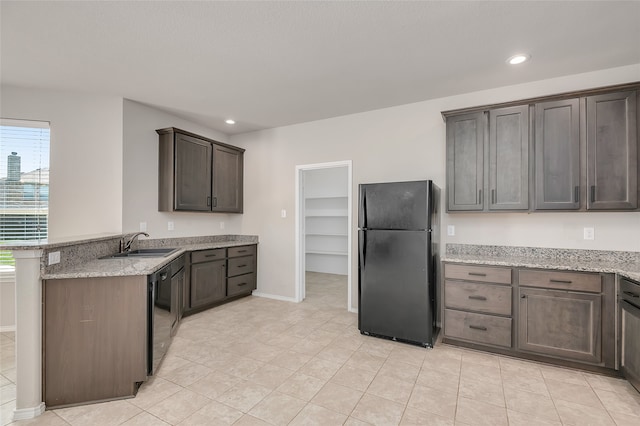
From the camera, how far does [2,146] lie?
3.23 meters

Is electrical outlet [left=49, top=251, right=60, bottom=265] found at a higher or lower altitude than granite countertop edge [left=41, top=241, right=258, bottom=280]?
→ higher

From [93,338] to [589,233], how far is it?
13.9 ft

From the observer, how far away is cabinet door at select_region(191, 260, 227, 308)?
3.82 metres

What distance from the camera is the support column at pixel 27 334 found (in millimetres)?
1902

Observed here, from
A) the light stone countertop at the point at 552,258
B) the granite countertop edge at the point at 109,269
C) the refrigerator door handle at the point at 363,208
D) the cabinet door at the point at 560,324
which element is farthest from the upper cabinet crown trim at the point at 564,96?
the granite countertop edge at the point at 109,269

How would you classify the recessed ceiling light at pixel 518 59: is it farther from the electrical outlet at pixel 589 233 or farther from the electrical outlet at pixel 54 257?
the electrical outlet at pixel 54 257

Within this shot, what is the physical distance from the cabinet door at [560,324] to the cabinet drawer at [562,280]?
5 cm

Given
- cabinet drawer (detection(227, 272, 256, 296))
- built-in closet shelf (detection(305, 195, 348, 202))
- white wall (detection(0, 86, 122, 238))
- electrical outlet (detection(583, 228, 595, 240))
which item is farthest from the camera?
built-in closet shelf (detection(305, 195, 348, 202))

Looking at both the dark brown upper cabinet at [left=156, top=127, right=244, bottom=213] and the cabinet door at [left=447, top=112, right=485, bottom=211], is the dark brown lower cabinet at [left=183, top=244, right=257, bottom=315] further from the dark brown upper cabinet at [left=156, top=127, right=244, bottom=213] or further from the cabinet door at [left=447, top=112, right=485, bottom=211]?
the cabinet door at [left=447, top=112, right=485, bottom=211]

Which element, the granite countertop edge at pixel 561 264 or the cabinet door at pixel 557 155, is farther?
the cabinet door at pixel 557 155

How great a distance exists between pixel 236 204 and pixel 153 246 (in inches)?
54.6

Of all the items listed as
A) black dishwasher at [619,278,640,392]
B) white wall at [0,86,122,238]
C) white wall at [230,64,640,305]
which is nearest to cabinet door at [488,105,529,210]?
white wall at [230,64,640,305]

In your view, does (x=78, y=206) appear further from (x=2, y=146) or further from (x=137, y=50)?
(x=137, y=50)

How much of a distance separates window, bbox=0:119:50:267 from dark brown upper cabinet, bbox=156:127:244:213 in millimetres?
1157
